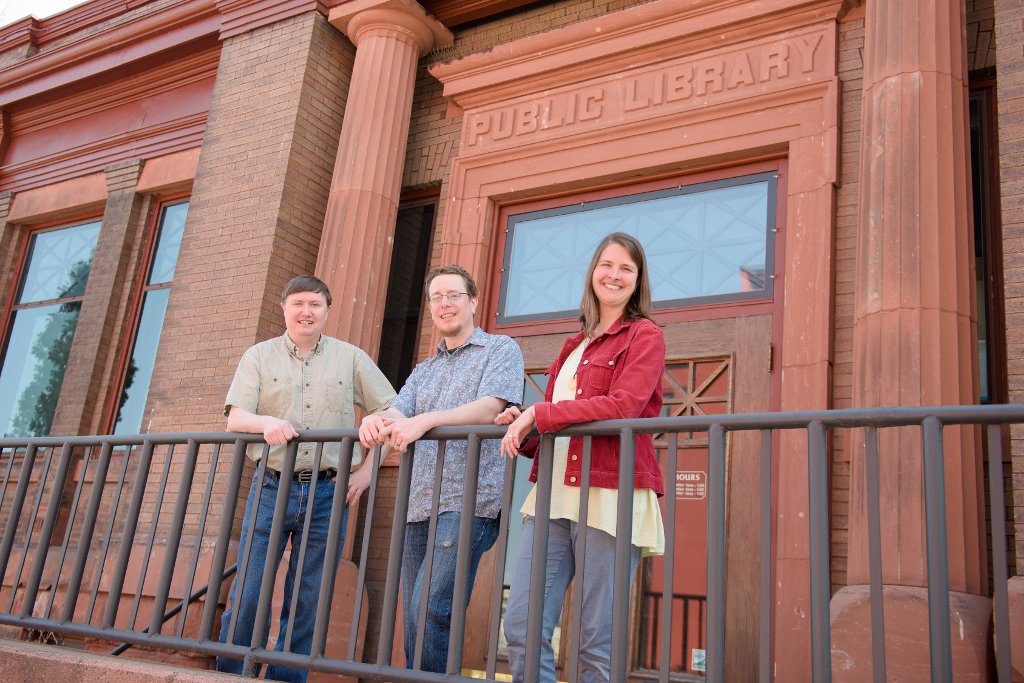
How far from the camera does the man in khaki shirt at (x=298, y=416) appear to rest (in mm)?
3924

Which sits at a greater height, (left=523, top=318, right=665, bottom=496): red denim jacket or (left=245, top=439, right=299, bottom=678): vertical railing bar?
(left=523, top=318, right=665, bottom=496): red denim jacket

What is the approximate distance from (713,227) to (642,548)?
3808 millimetres

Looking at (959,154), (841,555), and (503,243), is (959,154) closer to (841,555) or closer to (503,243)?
(841,555)

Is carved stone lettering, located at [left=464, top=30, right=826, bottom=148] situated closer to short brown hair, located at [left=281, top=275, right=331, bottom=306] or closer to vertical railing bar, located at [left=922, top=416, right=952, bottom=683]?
short brown hair, located at [left=281, top=275, right=331, bottom=306]

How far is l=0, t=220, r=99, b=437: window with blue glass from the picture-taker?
9.74 meters

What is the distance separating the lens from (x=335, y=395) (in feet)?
14.6

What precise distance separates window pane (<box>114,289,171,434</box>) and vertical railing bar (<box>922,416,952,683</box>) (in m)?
7.66

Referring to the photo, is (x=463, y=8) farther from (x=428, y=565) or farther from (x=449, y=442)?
(x=428, y=565)

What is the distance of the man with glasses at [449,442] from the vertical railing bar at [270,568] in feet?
1.14

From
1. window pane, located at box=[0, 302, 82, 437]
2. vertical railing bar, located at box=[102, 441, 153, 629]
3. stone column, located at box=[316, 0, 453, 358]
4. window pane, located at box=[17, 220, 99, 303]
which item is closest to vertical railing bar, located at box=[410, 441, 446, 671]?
vertical railing bar, located at box=[102, 441, 153, 629]

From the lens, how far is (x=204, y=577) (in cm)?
662

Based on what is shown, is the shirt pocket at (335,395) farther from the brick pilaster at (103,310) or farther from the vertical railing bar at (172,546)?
the brick pilaster at (103,310)

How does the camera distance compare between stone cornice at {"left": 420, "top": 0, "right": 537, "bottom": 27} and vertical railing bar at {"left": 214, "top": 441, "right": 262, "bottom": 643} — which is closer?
vertical railing bar at {"left": 214, "top": 441, "right": 262, "bottom": 643}

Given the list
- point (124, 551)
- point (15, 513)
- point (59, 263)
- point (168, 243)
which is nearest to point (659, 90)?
point (124, 551)
